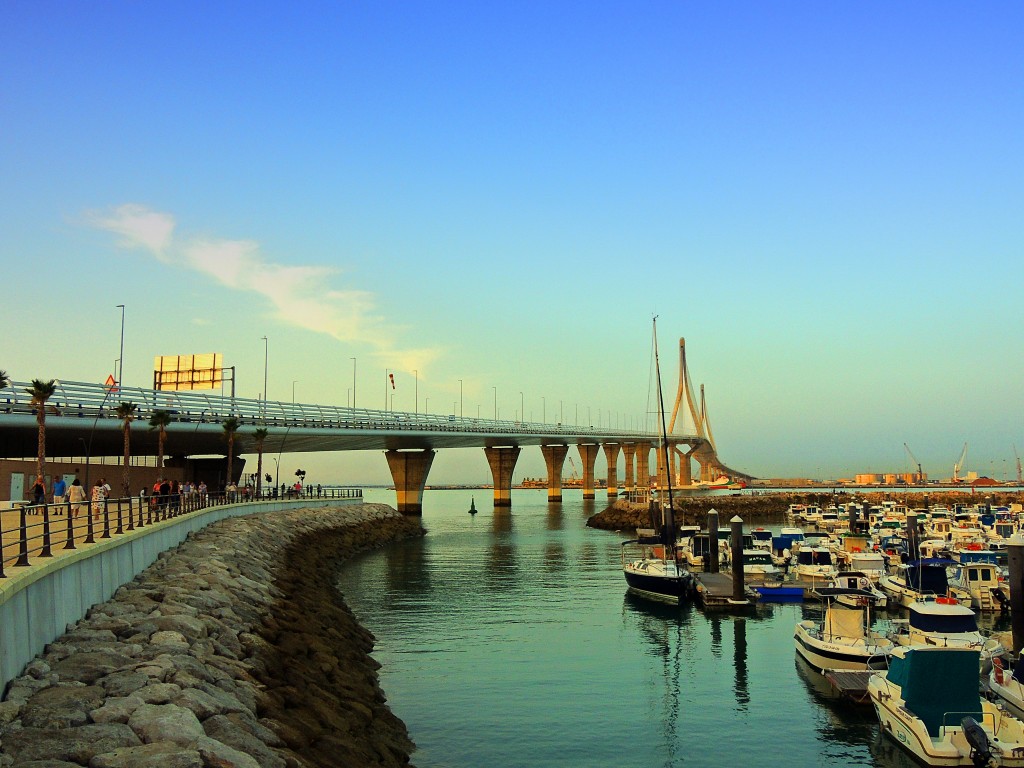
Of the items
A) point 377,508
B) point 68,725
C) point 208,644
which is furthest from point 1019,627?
point 377,508

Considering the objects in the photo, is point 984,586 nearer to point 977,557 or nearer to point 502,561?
point 977,557

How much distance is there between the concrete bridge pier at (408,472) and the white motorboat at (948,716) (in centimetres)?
10034

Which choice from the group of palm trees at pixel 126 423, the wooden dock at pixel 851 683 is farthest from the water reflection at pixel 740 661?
the group of palm trees at pixel 126 423

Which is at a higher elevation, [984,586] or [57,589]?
[57,589]

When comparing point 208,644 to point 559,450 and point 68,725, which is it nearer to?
point 68,725

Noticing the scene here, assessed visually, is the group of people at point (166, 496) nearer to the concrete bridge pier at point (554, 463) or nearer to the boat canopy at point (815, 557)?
the boat canopy at point (815, 557)

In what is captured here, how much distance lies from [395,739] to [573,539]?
70.0 m

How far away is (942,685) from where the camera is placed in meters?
22.4

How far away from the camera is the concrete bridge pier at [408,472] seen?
12100cm

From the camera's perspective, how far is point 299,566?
46.2 meters

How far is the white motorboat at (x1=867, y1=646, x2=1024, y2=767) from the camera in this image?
20594mm

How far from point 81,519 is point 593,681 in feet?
57.4

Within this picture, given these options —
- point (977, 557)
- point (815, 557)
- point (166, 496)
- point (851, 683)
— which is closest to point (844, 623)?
point (851, 683)

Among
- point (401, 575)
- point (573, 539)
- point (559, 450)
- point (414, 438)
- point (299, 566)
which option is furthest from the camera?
point (559, 450)
